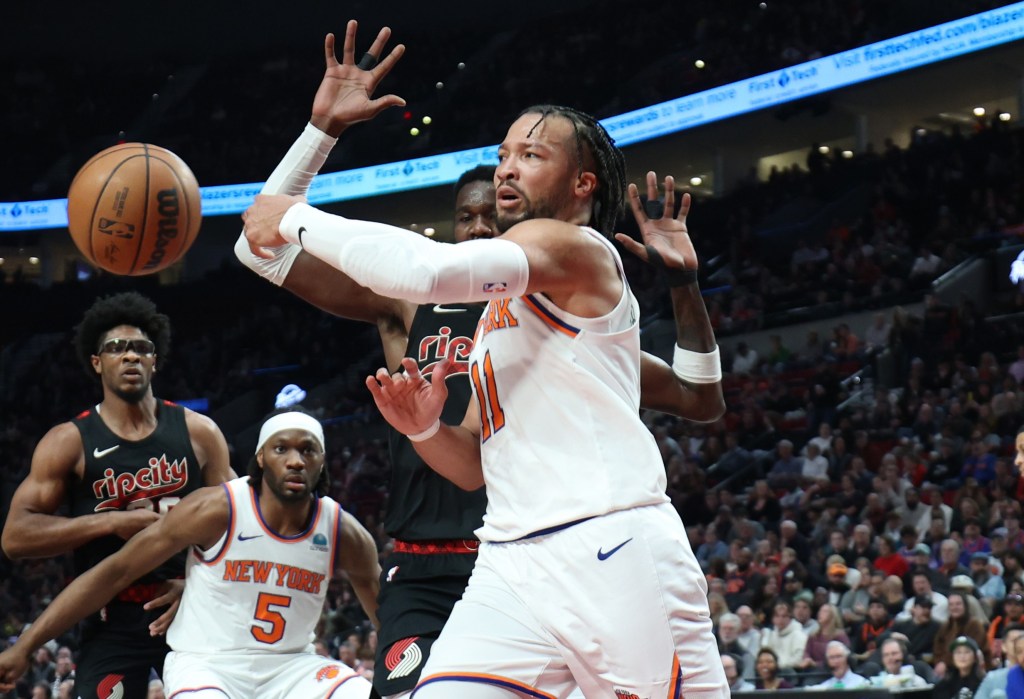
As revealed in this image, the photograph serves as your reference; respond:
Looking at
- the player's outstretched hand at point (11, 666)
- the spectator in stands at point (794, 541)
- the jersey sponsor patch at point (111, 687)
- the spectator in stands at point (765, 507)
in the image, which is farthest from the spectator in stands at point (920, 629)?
the player's outstretched hand at point (11, 666)

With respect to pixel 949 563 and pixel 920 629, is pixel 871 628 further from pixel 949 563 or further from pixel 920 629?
pixel 949 563

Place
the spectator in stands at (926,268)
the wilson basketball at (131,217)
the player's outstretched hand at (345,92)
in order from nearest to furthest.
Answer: the player's outstretched hand at (345,92) → the wilson basketball at (131,217) → the spectator in stands at (926,268)

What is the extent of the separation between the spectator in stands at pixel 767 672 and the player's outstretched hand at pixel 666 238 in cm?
551

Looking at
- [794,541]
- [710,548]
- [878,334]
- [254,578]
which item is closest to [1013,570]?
[794,541]

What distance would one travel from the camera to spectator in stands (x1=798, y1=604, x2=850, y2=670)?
8.71m

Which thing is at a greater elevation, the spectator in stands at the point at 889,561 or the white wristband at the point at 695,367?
the white wristband at the point at 695,367

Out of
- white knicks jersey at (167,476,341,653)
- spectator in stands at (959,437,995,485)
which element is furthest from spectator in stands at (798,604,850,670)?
white knicks jersey at (167,476,341,653)

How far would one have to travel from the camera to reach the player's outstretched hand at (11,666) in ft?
14.2

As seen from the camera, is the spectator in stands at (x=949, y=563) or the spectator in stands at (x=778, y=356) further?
the spectator in stands at (x=778, y=356)

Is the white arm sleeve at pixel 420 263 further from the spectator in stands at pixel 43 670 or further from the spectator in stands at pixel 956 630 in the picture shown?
the spectator in stands at pixel 43 670

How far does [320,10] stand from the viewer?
25.7 meters

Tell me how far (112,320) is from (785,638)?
5.79 m

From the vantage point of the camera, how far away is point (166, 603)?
4.79 metres

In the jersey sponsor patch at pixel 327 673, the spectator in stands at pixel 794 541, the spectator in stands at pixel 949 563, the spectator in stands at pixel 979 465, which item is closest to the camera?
the jersey sponsor patch at pixel 327 673
